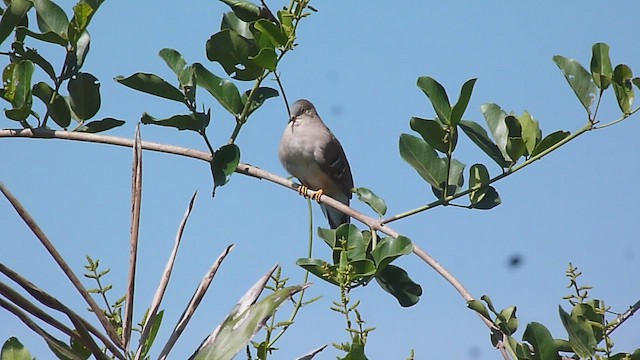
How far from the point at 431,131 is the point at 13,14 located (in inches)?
41.8

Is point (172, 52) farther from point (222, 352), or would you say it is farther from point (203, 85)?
point (222, 352)

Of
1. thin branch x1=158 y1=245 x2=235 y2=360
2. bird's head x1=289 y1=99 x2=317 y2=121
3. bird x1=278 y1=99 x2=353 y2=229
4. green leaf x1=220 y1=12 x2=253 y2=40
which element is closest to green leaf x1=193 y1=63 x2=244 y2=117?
green leaf x1=220 y1=12 x2=253 y2=40

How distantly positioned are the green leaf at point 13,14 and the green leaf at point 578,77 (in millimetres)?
1306

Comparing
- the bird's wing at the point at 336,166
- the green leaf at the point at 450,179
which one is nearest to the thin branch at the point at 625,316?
the green leaf at the point at 450,179

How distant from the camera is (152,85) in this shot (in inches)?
86.1

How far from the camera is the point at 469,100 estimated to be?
1.95m

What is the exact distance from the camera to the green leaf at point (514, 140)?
2.08 meters

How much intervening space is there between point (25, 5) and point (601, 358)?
157 cm

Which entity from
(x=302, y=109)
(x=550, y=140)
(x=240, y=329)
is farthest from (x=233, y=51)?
(x=302, y=109)

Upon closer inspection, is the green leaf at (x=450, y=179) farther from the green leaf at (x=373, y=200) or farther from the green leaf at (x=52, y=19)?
the green leaf at (x=52, y=19)

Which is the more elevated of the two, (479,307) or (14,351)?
(479,307)

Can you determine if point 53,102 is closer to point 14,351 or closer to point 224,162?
point 224,162

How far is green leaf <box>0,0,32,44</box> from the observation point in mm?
2182

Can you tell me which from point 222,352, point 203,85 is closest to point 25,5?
point 203,85
